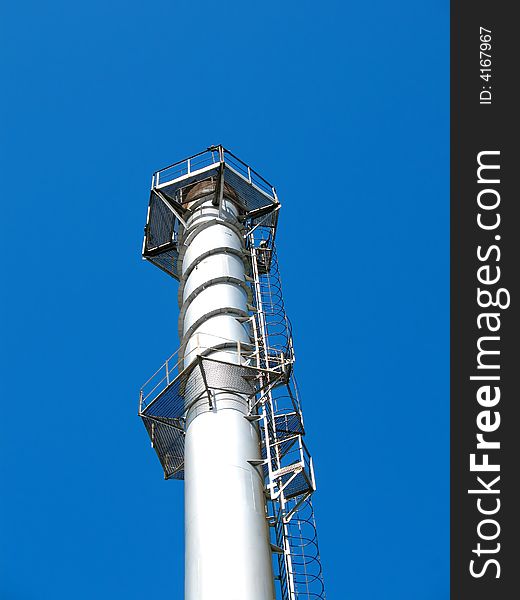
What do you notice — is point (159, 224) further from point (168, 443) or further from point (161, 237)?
point (168, 443)

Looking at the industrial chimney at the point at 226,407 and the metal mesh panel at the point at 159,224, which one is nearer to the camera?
the industrial chimney at the point at 226,407

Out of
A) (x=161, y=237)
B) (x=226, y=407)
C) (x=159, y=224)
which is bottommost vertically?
(x=226, y=407)

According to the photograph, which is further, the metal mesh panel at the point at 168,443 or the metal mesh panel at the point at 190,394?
the metal mesh panel at the point at 168,443

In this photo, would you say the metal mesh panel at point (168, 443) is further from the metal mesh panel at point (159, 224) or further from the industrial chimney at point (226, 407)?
the metal mesh panel at point (159, 224)

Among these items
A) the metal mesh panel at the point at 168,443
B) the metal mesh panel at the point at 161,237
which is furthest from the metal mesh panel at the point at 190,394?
the metal mesh panel at the point at 161,237

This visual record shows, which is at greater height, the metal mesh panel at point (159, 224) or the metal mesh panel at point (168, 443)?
the metal mesh panel at point (159, 224)

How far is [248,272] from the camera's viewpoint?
25281mm

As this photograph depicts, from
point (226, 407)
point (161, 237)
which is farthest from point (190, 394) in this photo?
point (161, 237)

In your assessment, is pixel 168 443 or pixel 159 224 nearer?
pixel 168 443

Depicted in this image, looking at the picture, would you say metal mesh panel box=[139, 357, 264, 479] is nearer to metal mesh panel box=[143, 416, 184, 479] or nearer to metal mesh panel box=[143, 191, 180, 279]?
metal mesh panel box=[143, 416, 184, 479]

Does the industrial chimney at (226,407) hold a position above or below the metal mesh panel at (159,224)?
below

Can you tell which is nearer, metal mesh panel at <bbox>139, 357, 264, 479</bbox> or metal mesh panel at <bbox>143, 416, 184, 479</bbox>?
metal mesh panel at <bbox>139, 357, 264, 479</bbox>

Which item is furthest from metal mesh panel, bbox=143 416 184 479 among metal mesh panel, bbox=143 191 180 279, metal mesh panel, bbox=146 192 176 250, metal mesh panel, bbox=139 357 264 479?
metal mesh panel, bbox=146 192 176 250

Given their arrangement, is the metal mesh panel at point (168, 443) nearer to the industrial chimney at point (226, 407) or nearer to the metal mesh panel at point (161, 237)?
the industrial chimney at point (226, 407)
